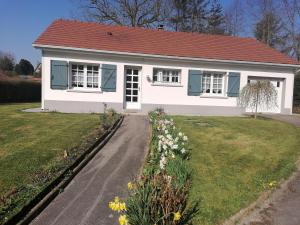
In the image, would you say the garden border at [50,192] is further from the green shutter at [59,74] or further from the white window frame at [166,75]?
the white window frame at [166,75]

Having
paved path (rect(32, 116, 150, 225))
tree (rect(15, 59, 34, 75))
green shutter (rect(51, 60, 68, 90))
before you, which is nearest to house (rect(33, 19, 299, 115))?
green shutter (rect(51, 60, 68, 90))

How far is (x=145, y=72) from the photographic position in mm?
15070

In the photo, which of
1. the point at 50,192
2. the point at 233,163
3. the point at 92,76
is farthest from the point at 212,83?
the point at 50,192

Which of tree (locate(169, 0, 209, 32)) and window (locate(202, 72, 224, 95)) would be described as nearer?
window (locate(202, 72, 224, 95))

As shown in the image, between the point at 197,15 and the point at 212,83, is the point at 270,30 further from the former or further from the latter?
the point at 212,83

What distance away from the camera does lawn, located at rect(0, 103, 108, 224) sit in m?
4.94

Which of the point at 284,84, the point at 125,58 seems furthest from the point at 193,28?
the point at 125,58

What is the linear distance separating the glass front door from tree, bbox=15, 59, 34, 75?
1925 inches

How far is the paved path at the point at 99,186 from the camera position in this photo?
14.2 ft

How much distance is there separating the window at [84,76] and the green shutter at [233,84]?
7.17 meters

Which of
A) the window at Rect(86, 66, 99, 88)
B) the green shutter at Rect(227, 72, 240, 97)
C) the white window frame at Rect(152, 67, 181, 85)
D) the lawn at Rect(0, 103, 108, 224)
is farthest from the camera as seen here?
the green shutter at Rect(227, 72, 240, 97)

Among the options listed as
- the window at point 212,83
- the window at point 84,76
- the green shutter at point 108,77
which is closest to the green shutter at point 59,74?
the window at point 84,76

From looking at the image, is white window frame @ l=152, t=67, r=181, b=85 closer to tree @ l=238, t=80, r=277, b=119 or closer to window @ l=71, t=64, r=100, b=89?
window @ l=71, t=64, r=100, b=89

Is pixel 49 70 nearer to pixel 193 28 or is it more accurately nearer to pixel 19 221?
pixel 19 221
